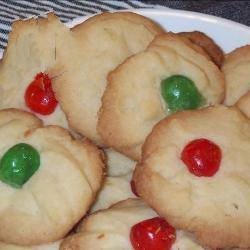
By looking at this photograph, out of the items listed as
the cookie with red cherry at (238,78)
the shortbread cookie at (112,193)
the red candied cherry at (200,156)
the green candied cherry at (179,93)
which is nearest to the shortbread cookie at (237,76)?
the cookie with red cherry at (238,78)

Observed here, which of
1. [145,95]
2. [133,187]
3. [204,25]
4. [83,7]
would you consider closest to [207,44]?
[204,25]

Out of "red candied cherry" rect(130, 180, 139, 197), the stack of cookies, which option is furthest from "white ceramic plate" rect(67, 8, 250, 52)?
"red candied cherry" rect(130, 180, 139, 197)

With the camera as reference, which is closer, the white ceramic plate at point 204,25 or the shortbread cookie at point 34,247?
the shortbread cookie at point 34,247

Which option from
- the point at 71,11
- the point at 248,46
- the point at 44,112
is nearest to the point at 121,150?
the point at 44,112

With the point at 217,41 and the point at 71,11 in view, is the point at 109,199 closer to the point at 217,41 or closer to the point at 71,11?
the point at 217,41

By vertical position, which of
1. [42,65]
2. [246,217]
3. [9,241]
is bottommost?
[9,241]

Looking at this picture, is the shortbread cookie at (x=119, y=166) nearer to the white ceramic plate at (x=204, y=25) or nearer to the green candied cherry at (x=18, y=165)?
the green candied cherry at (x=18, y=165)
